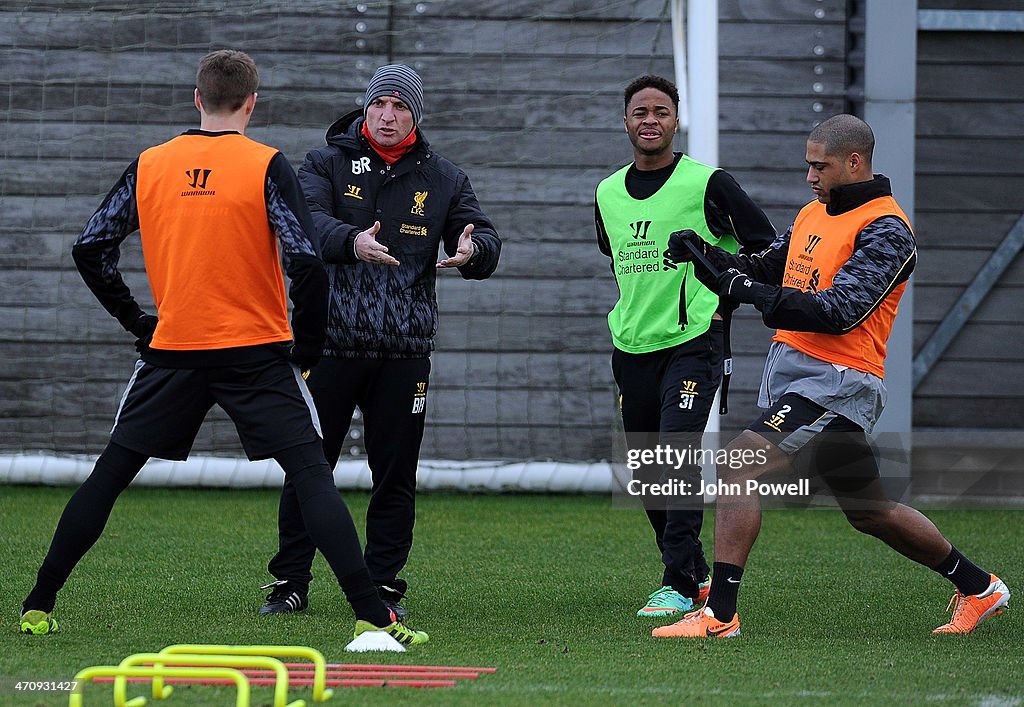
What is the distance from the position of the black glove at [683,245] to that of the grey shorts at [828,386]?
46 cm

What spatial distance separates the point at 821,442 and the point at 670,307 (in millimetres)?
906

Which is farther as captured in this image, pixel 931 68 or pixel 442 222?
pixel 931 68

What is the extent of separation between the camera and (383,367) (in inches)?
209

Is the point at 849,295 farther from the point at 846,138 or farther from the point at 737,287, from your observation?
the point at 846,138

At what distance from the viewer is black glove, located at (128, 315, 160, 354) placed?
4.62m

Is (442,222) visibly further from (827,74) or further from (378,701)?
(827,74)

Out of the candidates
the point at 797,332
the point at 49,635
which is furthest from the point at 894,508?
the point at 49,635

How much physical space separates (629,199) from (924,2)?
5220 mm

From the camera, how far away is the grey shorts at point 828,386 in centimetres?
479

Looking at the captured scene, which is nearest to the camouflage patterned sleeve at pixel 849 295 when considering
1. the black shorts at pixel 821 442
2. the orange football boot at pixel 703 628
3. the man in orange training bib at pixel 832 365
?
the man in orange training bib at pixel 832 365

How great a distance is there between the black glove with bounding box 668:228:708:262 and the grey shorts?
464 millimetres

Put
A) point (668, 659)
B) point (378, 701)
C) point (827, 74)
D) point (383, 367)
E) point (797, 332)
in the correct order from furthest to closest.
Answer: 1. point (827, 74)
2. point (383, 367)
3. point (797, 332)
4. point (668, 659)
5. point (378, 701)

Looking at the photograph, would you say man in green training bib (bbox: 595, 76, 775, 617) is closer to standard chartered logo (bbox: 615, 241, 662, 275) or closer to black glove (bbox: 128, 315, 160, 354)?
standard chartered logo (bbox: 615, 241, 662, 275)

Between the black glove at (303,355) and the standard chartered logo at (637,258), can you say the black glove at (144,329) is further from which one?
the standard chartered logo at (637,258)
